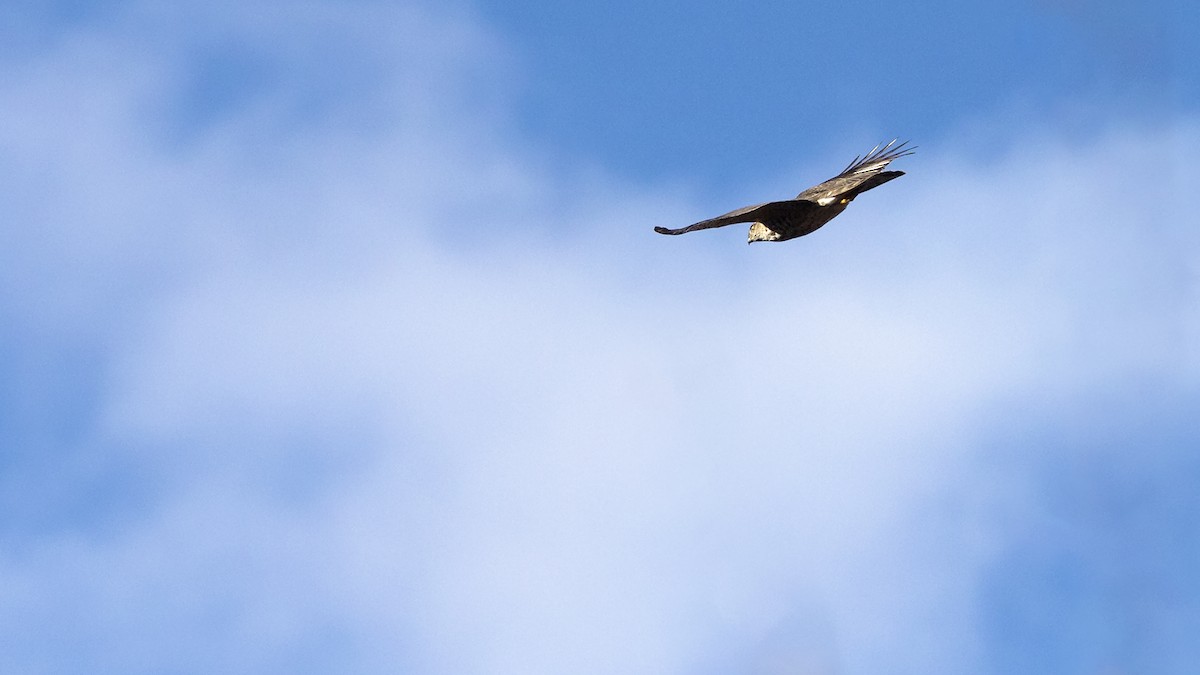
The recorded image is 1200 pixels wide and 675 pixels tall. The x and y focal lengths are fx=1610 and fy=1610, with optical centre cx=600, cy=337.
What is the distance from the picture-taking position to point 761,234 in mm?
67125

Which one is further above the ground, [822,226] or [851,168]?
[851,168]

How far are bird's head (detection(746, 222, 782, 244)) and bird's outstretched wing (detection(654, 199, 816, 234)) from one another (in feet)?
1.37

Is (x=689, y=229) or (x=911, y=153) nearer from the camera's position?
(x=689, y=229)

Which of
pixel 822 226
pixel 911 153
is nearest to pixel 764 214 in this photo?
pixel 822 226

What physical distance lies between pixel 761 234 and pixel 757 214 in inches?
140

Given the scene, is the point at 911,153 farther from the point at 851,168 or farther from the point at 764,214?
the point at 764,214

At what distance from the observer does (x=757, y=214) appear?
6366 cm

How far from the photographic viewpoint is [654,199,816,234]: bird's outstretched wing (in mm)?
60656

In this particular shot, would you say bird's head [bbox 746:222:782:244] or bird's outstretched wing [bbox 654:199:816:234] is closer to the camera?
bird's outstretched wing [bbox 654:199:816:234]

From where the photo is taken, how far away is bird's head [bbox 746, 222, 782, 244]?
219ft

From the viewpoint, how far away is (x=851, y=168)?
7525cm

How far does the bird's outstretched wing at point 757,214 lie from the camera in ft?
199

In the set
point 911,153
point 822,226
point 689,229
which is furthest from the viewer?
point 911,153

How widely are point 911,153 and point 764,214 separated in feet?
38.3
